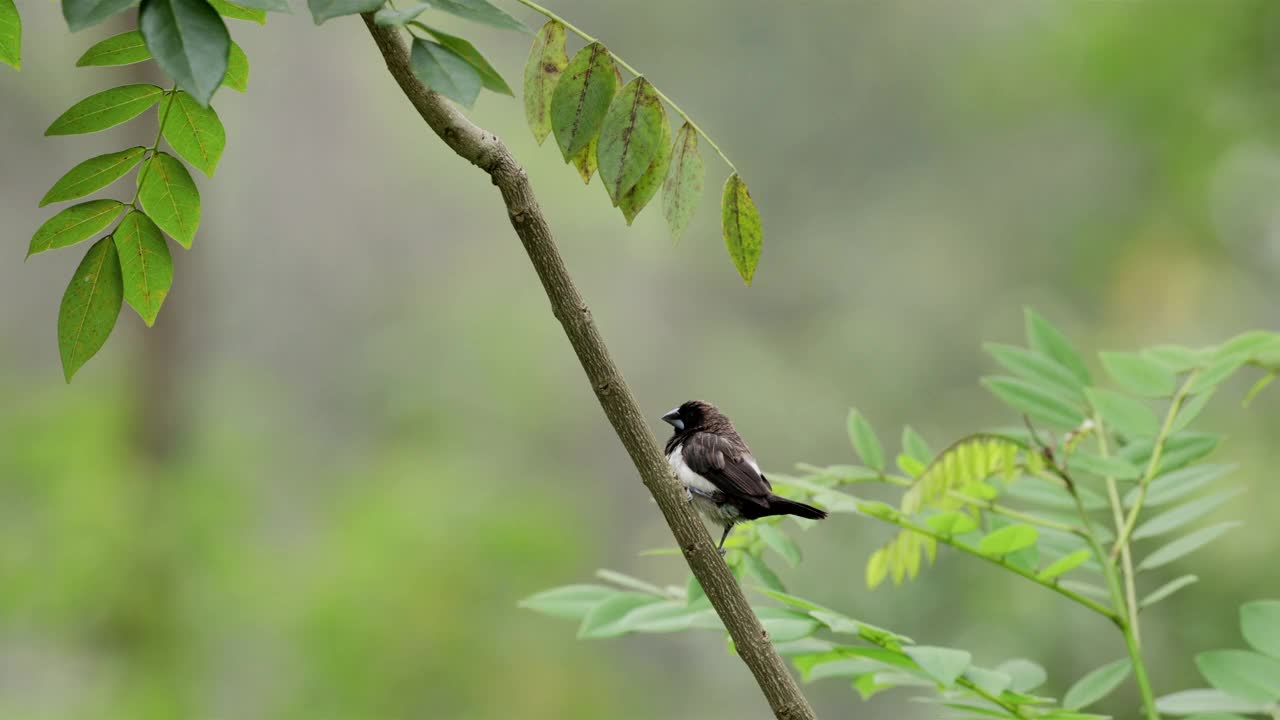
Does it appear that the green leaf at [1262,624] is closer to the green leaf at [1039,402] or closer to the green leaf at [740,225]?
the green leaf at [1039,402]

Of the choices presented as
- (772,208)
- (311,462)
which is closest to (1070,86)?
(772,208)

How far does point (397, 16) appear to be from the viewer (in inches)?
22.7

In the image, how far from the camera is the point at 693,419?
1699 mm

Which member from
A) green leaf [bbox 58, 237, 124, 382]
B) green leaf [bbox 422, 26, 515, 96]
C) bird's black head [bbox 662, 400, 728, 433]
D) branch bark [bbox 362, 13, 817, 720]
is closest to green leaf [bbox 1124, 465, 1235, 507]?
bird's black head [bbox 662, 400, 728, 433]

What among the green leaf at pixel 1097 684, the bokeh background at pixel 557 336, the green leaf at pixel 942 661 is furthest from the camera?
the bokeh background at pixel 557 336

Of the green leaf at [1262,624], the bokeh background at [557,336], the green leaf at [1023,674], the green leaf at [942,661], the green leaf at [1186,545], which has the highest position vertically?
the bokeh background at [557,336]

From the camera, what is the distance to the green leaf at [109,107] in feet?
2.70

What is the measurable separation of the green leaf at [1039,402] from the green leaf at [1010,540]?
23cm

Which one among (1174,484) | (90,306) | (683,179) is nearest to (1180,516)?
(1174,484)

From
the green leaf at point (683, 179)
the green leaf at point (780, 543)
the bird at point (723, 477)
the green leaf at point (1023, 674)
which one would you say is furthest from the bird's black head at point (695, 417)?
the green leaf at point (683, 179)

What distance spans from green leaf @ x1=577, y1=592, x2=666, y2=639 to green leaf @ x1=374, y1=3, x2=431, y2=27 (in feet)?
2.04

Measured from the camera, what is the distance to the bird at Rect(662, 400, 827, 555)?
1.27 m

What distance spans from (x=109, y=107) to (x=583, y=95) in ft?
1.16

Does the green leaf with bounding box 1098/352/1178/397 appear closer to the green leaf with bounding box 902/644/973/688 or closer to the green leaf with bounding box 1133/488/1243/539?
the green leaf with bounding box 1133/488/1243/539
